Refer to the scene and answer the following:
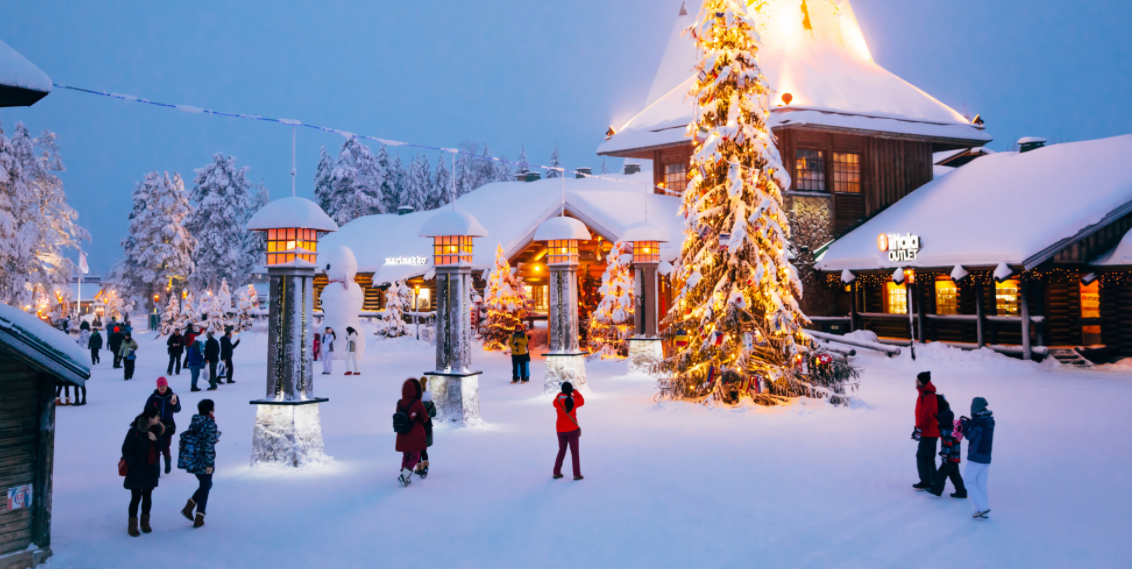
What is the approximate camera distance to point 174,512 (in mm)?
8539

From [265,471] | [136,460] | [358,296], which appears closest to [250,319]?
[358,296]

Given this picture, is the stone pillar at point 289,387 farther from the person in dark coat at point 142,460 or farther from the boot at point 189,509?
the person in dark coat at point 142,460

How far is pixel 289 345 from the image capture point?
11.0m

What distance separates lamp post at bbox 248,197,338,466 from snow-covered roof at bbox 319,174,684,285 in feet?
48.9

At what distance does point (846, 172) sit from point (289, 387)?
26.0 meters

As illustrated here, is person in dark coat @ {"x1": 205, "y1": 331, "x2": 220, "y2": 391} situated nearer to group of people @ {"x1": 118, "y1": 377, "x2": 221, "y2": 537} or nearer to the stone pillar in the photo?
the stone pillar

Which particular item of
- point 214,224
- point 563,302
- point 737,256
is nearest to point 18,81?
point 737,256

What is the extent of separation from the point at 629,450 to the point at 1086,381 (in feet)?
48.9

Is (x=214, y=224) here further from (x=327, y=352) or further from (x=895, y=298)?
(x=895, y=298)

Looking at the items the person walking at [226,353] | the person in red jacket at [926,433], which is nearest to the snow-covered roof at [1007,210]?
the person in red jacket at [926,433]

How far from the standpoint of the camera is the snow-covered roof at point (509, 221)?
28812 millimetres

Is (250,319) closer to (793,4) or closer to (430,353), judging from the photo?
(430,353)

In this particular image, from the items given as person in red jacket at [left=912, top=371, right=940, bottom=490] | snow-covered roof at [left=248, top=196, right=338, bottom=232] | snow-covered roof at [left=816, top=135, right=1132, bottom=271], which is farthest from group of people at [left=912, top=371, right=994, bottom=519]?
snow-covered roof at [left=816, top=135, right=1132, bottom=271]

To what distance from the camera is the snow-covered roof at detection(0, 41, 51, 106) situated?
20.4 feet
